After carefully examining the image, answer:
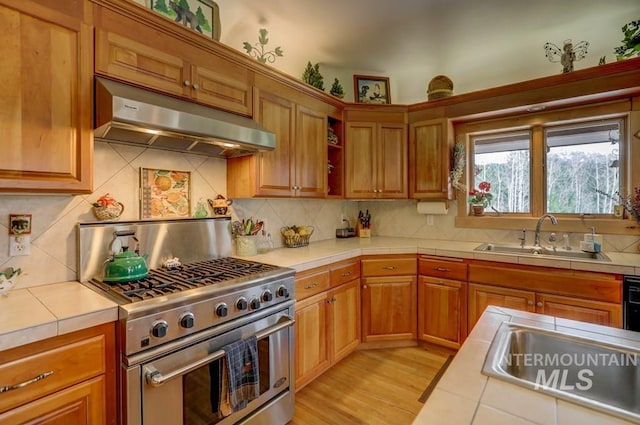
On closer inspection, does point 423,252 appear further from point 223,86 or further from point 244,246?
point 223,86

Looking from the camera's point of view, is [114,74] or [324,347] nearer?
[114,74]

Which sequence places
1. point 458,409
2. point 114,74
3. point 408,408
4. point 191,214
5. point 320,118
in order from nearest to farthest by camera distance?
point 458,409
point 114,74
point 408,408
point 191,214
point 320,118

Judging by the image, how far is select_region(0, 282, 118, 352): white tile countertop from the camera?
1017 millimetres

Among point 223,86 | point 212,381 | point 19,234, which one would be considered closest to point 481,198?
point 223,86

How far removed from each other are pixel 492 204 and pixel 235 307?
2.64 meters

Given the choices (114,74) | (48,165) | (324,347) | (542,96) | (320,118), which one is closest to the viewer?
(48,165)

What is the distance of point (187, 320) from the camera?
4.43 ft

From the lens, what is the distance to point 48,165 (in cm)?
132

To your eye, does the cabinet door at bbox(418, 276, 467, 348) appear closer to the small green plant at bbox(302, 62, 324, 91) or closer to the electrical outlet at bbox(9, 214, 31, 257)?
the small green plant at bbox(302, 62, 324, 91)

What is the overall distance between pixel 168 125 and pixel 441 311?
245 cm

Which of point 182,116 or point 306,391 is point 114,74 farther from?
point 306,391

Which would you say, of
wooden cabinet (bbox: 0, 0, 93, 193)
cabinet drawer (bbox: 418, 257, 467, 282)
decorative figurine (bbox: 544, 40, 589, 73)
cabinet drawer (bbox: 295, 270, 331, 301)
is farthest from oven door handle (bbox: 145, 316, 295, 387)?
decorative figurine (bbox: 544, 40, 589, 73)

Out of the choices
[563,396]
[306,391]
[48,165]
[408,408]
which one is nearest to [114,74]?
[48,165]

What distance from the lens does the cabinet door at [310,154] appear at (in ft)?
8.25
